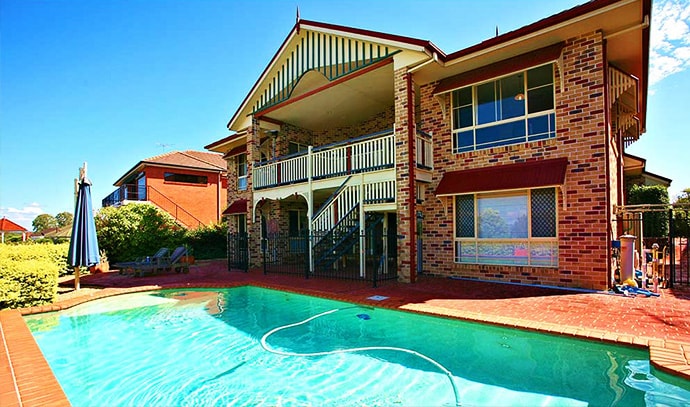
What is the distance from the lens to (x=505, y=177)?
9.27 m

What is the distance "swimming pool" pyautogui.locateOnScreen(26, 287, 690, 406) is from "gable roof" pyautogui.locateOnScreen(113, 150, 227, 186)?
65.6ft

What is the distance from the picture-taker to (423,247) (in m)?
11.1

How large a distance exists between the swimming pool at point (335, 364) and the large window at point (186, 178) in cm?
2022

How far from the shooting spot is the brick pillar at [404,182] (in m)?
9.88

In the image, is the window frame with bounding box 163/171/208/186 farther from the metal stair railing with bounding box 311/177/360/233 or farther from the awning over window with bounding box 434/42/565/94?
the awning over window with bounding box 434/42/565/94

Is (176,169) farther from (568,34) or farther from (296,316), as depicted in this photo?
(568,34)

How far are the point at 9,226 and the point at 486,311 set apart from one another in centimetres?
3335

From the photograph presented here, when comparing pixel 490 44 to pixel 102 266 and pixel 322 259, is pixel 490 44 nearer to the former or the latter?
pixel 322 259

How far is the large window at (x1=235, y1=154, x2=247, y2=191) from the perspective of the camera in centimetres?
1870

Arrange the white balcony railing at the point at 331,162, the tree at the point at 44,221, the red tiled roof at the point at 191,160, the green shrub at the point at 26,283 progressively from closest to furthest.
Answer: the green shrub at the point at 26,283
the white balcony railing at the point at 331,162
the red tiled roof at the point at 191,160
the tree at the point at 44,221

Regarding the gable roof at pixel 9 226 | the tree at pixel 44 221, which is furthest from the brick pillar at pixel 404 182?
the tree at pixel 44 221

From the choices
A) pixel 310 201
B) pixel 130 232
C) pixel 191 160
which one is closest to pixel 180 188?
pixel 191 160

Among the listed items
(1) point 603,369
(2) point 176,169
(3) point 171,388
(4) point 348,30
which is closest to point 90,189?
(3) point 171,388

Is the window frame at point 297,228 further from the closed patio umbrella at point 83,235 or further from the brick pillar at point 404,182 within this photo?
the closed patio umbrella at point 83,235
